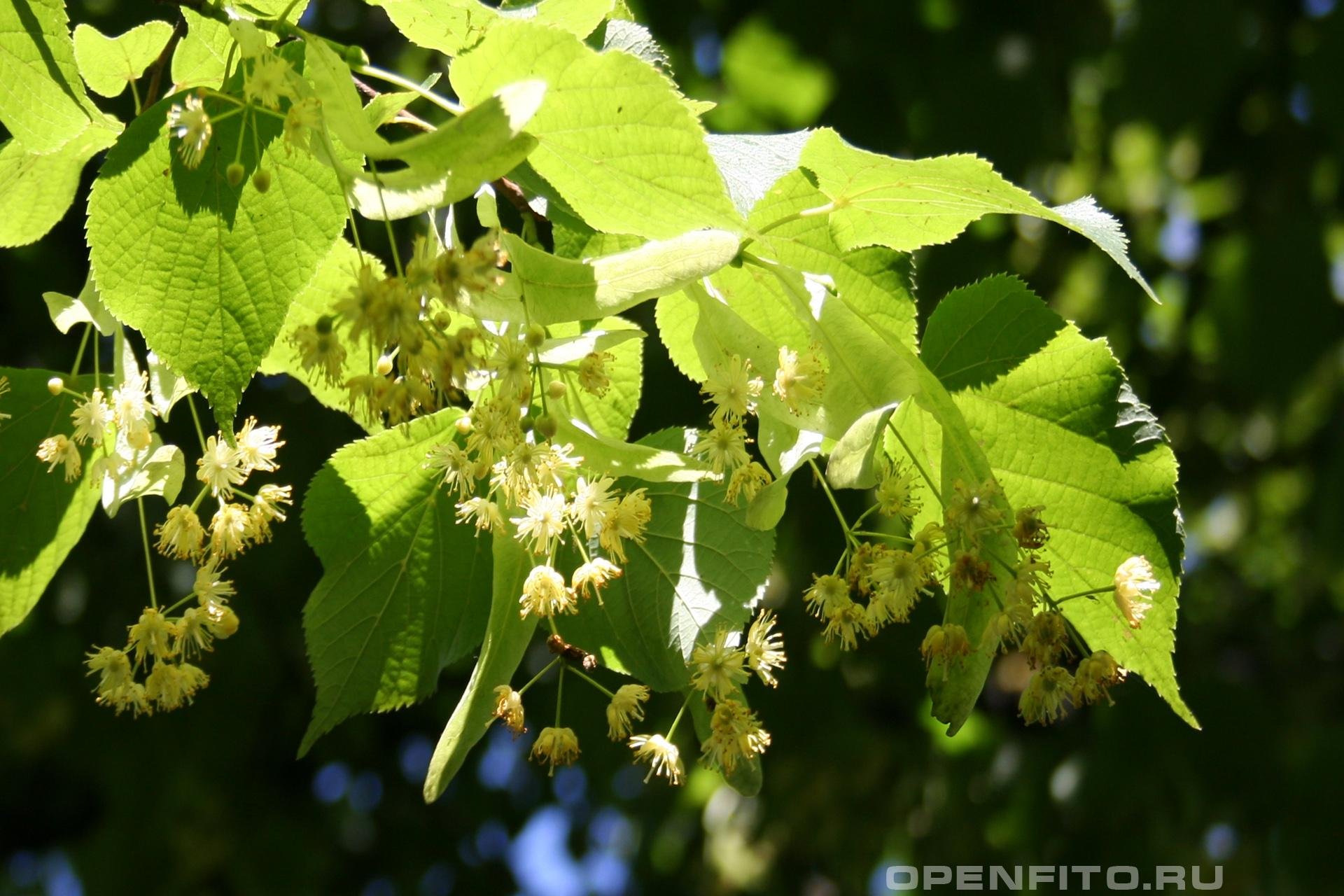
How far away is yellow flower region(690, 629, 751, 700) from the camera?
31.6 inches

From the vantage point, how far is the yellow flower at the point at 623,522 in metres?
0.79

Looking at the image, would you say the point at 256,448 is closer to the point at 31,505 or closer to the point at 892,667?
the point at 31,505

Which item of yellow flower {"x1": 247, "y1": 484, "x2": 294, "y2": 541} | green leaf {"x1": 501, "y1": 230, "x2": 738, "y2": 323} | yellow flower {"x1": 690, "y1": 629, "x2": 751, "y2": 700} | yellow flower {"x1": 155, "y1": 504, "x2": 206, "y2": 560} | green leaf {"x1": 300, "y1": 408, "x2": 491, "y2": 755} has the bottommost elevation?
green leaf {"x1": 300, "y1": 408, "x2": 491, "y2": 755}

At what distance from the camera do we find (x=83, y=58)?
97 cm

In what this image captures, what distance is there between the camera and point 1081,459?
947 mm

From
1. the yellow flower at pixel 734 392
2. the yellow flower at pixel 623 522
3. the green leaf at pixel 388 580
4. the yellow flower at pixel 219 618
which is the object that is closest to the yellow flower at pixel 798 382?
the yellow flower at pixel 734 392

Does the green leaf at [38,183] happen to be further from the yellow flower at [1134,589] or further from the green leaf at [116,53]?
the yellow flower at [1134,589]

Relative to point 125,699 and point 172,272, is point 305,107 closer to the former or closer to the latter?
point 172,272

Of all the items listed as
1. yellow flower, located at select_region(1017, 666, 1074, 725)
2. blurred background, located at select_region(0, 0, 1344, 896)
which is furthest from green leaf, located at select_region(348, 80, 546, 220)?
blurred background, located at select_region(0, 0, 1344, 896)

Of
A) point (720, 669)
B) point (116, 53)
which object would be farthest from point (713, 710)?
point (116, 53)

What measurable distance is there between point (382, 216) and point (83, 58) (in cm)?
45

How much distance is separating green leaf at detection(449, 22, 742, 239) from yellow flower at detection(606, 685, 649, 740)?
0.34 m

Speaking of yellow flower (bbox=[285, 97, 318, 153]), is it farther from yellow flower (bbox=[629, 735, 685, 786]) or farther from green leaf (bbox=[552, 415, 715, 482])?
yellow flower (bbox=[629, 735, 685, 786])

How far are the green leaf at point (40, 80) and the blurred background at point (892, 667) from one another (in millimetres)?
1685
